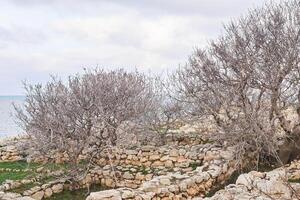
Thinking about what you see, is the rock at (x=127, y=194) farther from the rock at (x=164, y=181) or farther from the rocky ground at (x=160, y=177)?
the rock at (x=164, y=181)

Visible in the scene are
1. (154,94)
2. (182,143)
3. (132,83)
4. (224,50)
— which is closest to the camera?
(224,50)

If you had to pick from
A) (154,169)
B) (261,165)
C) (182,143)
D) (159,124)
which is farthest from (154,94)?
(261,165)

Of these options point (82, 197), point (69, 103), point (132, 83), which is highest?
point (132, 83)

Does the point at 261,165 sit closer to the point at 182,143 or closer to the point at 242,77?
the point at 242,77

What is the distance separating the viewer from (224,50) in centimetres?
1602

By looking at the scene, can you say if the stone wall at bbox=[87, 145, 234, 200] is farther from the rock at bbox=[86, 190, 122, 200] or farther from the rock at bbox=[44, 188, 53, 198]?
the rock at bbox=[44, 188, 53, 198]

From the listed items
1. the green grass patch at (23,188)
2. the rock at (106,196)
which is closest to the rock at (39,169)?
the green grass patch at (23,188)

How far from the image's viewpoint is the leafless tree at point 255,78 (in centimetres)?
1459

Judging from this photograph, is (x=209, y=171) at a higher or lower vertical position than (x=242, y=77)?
lower

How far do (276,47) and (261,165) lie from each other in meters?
4.11

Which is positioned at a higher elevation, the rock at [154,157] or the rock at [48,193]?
the rock at [154,157]

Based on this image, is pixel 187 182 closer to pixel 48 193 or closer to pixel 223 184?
pixel 223 184

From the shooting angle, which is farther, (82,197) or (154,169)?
(154,169)

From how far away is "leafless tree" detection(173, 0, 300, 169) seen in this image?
14.6 metres
